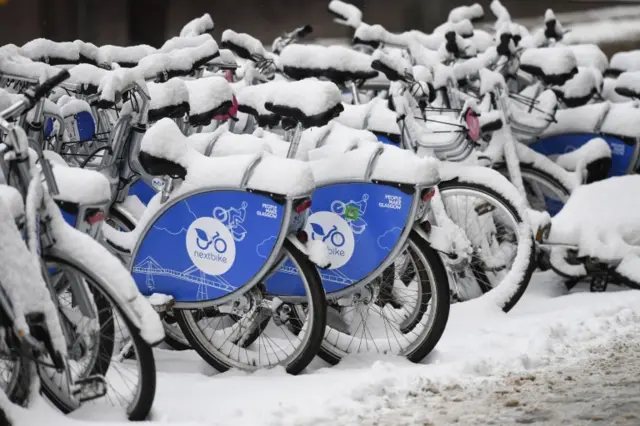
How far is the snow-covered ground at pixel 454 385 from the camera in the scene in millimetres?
4105

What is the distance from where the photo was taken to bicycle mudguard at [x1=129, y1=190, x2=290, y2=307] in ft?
15.0

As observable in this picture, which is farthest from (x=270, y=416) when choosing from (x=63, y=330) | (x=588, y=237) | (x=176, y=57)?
(x=588, y=237)

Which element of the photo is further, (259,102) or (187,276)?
(259,102)

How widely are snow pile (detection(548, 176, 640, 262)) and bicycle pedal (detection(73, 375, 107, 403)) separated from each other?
309cm

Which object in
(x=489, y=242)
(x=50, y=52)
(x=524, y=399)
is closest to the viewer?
(x=524, y=399)

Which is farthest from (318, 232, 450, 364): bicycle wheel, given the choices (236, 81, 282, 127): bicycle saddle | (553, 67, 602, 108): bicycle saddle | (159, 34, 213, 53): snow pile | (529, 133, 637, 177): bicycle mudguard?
(553, 67, 602, 108): bicycle saddle

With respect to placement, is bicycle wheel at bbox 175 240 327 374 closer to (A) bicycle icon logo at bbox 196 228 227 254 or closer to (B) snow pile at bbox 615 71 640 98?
(A) bicycle icon logo at bbox 196 228 227 254

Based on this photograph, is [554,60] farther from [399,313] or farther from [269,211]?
[269,211]

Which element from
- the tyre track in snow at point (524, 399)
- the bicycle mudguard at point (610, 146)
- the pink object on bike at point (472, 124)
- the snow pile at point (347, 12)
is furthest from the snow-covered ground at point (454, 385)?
the snow pile at point (347, 12)

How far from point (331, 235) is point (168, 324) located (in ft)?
2.79

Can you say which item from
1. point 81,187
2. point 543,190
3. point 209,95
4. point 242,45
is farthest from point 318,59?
point 543,190

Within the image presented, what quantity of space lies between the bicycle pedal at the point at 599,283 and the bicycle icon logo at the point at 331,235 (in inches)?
77.7

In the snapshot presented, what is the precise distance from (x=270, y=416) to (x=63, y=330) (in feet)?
2.72

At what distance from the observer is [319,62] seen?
5320 mm
